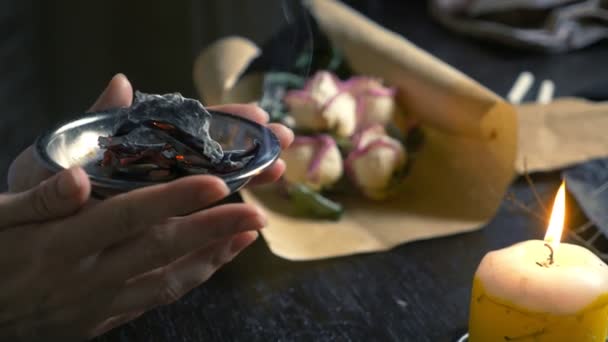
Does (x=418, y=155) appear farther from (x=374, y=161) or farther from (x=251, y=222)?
(x=251, y=222)

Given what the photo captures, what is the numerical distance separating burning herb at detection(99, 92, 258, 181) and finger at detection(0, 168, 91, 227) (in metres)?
0.06

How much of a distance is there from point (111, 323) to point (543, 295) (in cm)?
27

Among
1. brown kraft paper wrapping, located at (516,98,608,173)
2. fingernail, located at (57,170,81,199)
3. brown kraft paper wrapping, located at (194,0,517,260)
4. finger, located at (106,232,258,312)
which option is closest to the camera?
fingernail, located at (57,170,81,199)

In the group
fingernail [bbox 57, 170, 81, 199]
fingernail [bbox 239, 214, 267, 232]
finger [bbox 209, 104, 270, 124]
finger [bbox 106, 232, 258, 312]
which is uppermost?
fingernail [bbox 57, 170, 81, 199]

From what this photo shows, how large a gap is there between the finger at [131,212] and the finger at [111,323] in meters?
0.10

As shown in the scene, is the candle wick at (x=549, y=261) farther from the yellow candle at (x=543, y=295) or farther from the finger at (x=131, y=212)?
the finger at (x=131, y=212)

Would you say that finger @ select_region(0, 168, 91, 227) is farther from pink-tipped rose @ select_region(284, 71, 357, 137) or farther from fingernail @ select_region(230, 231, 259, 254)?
pink-tipped rose @ select_region(284, 71, 357, 137)

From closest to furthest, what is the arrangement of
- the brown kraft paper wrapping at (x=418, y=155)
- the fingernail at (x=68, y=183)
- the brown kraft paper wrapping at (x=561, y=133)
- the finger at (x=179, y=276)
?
the fingernail at (x=68, y=183)
the finger at (x=179, y=276)
the brown kraft paper wrapping at (x=418, y=155)
the brown kraft paper wrapping at (x=561, y=133)

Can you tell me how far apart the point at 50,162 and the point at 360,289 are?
11.2 inches

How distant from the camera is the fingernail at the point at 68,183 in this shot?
400 mm

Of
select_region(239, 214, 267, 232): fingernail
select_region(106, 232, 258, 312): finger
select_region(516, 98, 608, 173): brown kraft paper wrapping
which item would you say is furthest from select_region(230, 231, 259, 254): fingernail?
select_region(516, 98, 608, 173): brown kraft paper wrapping

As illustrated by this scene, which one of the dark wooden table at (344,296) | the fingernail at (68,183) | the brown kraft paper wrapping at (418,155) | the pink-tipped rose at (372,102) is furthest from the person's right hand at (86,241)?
the pink-tipped rose at (372,102)

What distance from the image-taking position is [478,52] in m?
1.16

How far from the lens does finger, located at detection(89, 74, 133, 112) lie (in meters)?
0.57
